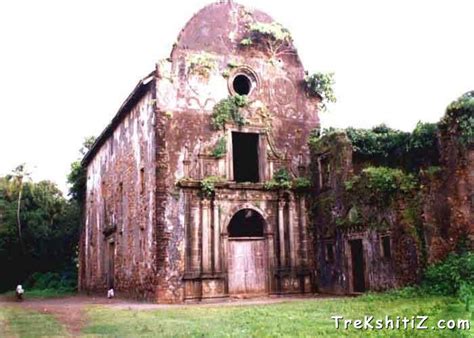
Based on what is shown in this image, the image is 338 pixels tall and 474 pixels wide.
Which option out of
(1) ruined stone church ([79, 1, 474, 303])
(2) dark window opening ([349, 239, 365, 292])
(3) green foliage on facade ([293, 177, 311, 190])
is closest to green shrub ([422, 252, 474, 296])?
(1) ruined stone church ([79, 1, 474, 303])

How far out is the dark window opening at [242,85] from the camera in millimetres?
21891

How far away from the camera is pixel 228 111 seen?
20.8m

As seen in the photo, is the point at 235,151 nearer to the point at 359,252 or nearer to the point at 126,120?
the point at 126,120

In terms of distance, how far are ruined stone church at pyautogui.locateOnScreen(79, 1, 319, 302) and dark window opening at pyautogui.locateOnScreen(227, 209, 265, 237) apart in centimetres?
5

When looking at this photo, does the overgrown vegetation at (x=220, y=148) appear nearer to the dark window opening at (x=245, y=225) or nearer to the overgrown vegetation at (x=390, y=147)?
the dark window opening at (x=245, y=225)

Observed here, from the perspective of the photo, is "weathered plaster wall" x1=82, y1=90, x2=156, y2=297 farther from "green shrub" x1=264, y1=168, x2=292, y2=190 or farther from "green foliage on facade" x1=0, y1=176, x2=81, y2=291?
"green foliage on facade" x1=0, y1=176, x2=81, y2=291

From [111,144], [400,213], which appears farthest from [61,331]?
[111,144]

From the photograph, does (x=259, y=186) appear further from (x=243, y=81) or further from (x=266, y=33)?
(x=266, y=33)

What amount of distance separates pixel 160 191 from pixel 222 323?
8872 millimetres

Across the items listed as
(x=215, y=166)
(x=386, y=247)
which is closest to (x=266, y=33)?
(x=215, y=166)

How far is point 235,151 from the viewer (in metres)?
23.8

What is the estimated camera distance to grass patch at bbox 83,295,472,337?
9.30 meters

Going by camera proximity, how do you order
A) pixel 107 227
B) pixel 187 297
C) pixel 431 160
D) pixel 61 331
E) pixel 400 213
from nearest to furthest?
pixel 61 331 < pixel 400 213 < pixel 187 297 < pixel 431 160 < pixel 107 227

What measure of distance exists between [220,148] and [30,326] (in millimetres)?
10045
